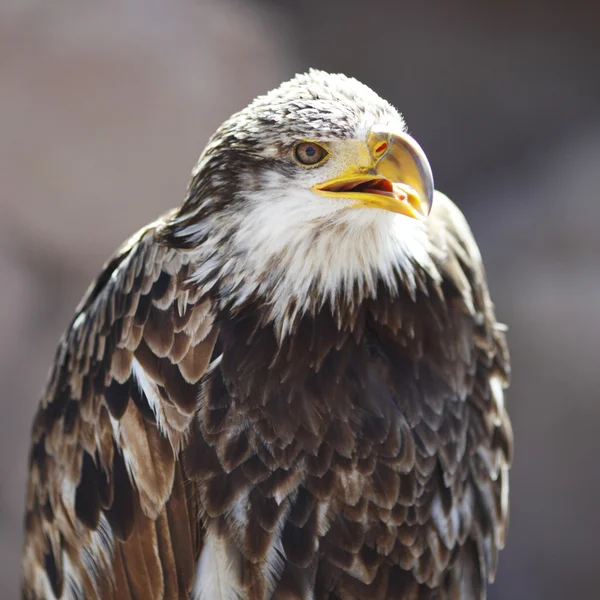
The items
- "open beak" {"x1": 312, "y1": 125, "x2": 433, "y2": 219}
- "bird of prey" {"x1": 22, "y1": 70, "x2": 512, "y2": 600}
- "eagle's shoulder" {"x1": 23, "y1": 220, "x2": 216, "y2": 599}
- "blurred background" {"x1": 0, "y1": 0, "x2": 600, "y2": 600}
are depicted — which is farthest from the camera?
"blurred background" {"x1": 0, "y1": 0, "x2": 600, "y2": 600}

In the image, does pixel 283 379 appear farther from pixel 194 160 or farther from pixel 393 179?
pixel 194 160

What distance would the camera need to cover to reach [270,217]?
5.93ft

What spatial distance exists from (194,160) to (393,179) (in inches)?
104

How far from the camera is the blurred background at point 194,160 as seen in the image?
3.97 m

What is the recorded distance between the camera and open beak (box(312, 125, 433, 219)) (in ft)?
5.62

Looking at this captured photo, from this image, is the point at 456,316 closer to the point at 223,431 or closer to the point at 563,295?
the point at 223,431

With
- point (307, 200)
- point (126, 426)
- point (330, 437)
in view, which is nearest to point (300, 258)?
point (307, 200)

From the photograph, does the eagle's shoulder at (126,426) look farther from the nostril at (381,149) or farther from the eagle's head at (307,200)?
the nostril at (381,149)

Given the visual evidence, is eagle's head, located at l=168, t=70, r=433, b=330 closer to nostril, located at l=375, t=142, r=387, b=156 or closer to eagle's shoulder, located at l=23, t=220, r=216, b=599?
nostril, located at l=375, t=142, r=387, b=156

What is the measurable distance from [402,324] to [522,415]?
2.24 metres

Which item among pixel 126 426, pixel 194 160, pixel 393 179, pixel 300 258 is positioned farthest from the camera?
pixel 194 160

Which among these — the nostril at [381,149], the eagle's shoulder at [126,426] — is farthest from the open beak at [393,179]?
the eagle's shoulder at [126,426]

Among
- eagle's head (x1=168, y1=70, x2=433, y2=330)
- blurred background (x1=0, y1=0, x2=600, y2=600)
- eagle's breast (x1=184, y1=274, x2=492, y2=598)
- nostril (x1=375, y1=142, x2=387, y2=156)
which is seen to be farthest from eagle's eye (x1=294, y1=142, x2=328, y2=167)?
blurred background (x1=0, y1=0, x2=600, y2=600)

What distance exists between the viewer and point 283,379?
6.25ft
